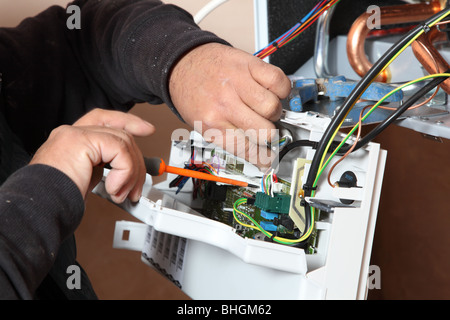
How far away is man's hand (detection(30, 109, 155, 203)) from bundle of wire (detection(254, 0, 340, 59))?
36 centimetres

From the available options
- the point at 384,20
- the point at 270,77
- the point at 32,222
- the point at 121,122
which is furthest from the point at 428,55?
the point at 32,222

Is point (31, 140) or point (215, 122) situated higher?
point (215, 122)

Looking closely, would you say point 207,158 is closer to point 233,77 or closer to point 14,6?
point 233,77

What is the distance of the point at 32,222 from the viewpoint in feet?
1.56

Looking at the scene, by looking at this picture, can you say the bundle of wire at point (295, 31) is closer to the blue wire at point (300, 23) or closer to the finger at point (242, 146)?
the blue wire at point (300, 23)

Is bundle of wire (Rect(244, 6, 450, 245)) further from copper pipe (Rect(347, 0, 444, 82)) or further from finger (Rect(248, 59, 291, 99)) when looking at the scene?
copper pipe (Rect(347, 0, 444, 82))

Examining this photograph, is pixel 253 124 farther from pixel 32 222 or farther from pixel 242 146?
pixel 32 222

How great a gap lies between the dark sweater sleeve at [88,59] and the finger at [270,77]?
13 centimetres

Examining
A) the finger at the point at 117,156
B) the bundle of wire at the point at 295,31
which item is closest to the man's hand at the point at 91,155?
the finger at the point at 117,156

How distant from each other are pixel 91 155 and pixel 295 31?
50cm

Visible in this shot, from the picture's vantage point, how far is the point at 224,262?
0.73m

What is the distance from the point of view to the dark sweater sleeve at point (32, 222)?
1.45 feet
